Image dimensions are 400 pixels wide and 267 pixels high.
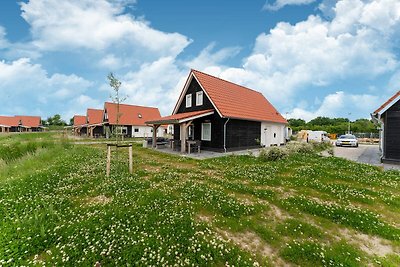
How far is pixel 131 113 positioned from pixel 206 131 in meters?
32.2

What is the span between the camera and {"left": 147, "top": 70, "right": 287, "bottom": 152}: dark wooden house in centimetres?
1802

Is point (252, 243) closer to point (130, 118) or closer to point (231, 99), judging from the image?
point (231, 99)

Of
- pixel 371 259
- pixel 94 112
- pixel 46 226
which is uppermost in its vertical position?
pixel 94 112

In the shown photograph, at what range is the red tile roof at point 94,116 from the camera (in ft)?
160

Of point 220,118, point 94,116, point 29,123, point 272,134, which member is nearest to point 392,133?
point 220,118

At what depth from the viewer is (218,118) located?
18.3m

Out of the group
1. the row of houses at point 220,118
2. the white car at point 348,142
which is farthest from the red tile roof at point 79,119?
the white car at point 348,142

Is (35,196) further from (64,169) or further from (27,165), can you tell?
(27,165)

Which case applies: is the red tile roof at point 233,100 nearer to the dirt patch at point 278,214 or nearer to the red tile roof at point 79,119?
the dirt patch at point 278,214

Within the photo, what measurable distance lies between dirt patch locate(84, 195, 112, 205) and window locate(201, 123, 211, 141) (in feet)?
44.5

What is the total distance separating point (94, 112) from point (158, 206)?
52151mm

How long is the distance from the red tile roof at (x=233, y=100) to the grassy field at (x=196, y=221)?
10.9 metres

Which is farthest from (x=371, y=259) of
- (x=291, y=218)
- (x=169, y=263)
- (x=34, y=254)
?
(x=34, y=254)

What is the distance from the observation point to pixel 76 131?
5538 cm
